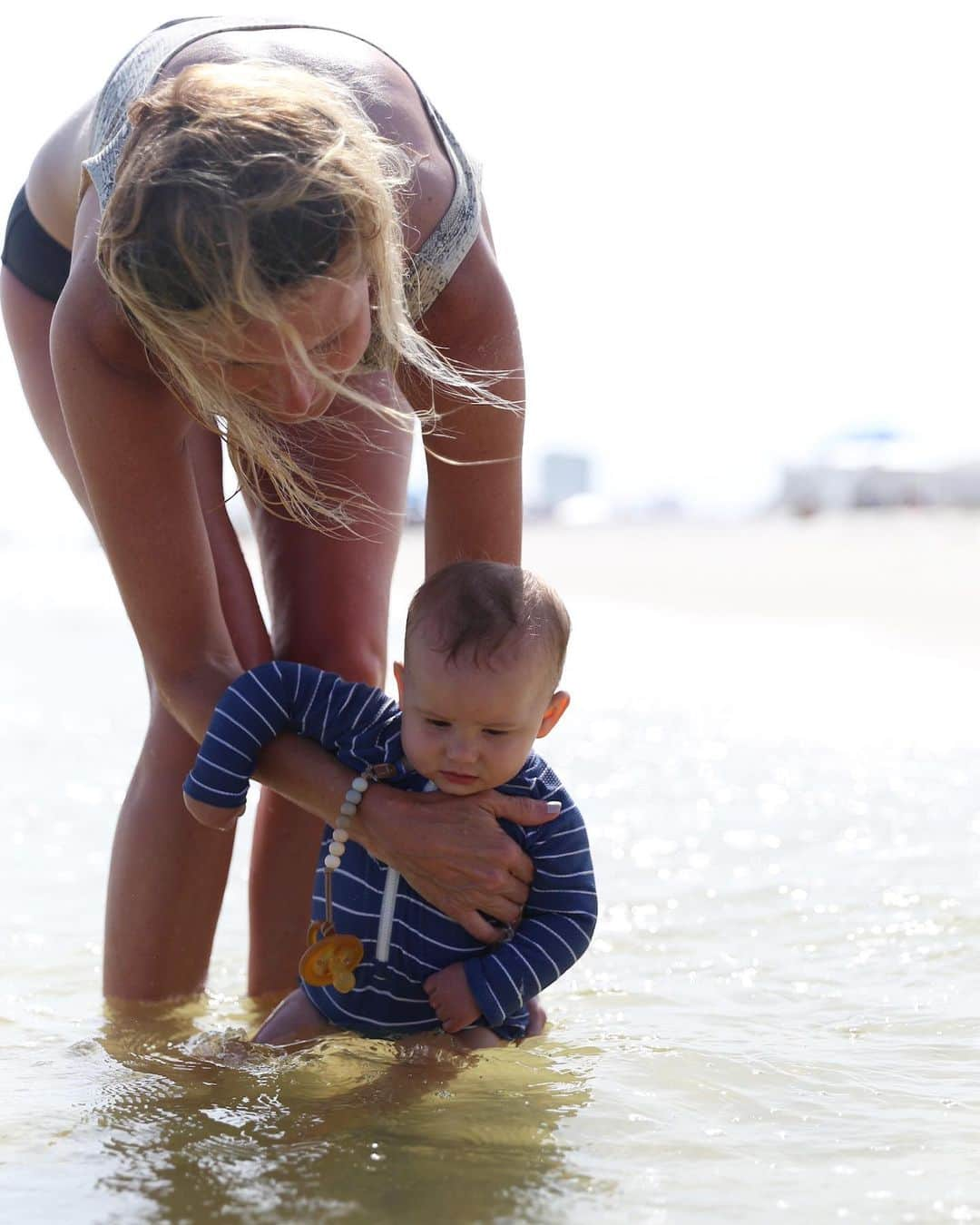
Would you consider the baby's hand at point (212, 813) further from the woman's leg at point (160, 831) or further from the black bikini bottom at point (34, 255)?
the black bikini bottom at point (34, 255)

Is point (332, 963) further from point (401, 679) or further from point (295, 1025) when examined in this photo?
point (401, 679)

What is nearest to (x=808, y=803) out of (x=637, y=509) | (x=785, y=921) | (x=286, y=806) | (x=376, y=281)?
(x=785, y=921)

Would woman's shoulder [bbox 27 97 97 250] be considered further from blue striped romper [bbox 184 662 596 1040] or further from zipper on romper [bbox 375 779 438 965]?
zipper on romper [bbox 375 779 438 965]

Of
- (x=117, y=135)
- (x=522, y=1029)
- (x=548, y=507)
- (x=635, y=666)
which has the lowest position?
(x=548, y=507)

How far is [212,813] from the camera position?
2.35 m

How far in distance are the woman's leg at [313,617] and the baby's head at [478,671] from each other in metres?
0.42

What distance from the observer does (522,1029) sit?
98.2 inches

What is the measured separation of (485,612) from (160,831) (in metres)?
0.81

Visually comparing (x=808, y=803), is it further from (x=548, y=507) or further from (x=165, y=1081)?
(x=548, y=507)

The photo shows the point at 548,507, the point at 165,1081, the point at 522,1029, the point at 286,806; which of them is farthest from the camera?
the point at 548,507

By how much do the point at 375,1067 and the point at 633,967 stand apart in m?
0.81

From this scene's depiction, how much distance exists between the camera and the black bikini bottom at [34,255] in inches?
106

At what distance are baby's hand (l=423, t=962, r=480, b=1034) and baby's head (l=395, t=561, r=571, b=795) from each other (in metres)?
0.27

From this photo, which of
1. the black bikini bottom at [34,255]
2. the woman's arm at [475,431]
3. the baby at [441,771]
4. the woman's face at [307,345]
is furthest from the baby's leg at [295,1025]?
the black bikini bottom at [34,255]
